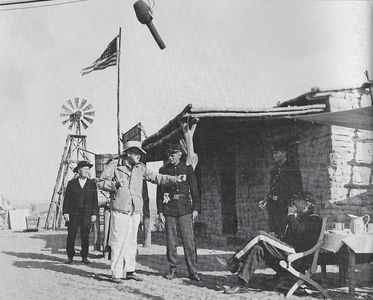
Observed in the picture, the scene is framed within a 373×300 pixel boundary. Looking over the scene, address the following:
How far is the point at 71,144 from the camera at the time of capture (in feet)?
65.4

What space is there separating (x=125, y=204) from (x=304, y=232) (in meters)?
2.21

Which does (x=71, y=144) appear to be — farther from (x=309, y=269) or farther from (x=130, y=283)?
(x=309, y=269)

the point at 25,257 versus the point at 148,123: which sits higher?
the point at 148,123

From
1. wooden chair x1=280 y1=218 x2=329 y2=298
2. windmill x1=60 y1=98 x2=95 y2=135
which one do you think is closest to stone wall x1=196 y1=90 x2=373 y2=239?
wooden chair x1=280 y1=218 x2=329 y2=298

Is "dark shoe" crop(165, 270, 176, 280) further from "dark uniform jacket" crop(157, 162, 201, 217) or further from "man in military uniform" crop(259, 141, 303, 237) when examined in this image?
"man in military uniform" crop(259, 141, 303, 237)

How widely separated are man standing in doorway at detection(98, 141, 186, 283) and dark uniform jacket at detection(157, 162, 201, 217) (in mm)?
84

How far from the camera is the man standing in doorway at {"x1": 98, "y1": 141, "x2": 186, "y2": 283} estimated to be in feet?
17.7

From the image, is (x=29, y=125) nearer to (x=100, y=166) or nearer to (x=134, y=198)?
(x=100, y=166)

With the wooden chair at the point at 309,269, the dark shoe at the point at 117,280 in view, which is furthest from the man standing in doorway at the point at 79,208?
the wooden chair at the point at 309,269

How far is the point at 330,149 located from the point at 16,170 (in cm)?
635

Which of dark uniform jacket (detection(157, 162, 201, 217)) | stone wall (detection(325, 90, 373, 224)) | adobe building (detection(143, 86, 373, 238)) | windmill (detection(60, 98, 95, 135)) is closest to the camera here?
dark uniform jacket (detection(157, 162, 201, 217))

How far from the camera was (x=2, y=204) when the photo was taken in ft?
70.6

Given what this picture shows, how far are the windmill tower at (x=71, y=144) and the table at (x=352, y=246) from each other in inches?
485

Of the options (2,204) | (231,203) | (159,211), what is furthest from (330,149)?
(2,204)
